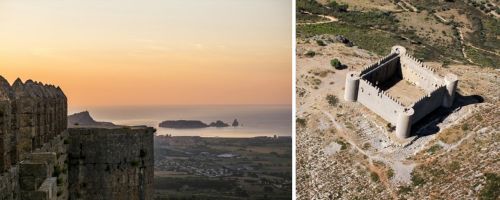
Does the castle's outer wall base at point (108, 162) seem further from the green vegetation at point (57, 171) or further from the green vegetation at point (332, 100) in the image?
the green vegetation at point (332, 100)

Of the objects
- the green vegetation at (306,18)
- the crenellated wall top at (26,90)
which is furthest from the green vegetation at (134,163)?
the green vegetation at (306,18)

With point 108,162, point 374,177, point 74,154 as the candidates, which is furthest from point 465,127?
point 74,154

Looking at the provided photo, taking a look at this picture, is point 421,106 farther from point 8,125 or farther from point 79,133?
point 8,125

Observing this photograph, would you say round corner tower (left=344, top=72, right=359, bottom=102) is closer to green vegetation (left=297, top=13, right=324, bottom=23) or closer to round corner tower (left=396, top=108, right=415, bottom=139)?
round corner tower (left=396, top=108, right=415, bottom=139)

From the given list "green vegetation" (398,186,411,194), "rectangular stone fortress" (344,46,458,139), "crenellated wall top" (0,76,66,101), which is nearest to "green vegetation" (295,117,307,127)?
"rectangular stone fortress" (344,46,458,139)

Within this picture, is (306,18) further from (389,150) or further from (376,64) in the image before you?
(389,150)

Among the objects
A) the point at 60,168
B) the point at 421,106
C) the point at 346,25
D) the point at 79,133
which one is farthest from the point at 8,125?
the point at 346,25

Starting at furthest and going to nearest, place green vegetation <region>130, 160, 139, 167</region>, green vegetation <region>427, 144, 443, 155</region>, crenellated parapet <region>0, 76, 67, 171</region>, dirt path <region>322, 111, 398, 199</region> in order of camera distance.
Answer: green vegetation <region>427, 144, 443, 155</region> → dirt path <region>322, 111, 398, 199</region> → green vegetation <region>130, 160, 139, 167</region> → crenellated parapet <region>0, 76, 67, 171</region>
